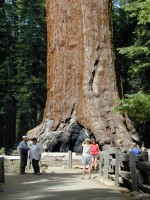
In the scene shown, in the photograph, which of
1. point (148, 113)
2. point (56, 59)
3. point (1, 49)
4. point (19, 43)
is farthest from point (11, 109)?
point (148, 113)

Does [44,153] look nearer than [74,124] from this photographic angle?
Yes

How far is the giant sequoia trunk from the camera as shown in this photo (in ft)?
78.4

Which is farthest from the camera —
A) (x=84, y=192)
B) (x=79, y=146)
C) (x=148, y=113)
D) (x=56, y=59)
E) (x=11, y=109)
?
(x=11, y=109)

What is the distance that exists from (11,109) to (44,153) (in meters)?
19.4

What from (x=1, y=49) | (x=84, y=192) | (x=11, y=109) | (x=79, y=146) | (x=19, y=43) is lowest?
(x=84, y=192)

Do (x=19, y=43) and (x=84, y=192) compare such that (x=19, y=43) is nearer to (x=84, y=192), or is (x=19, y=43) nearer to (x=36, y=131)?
(x=36, y=131)

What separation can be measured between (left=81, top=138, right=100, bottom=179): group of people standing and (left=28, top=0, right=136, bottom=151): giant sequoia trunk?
15.7ft

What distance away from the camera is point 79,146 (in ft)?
80.4

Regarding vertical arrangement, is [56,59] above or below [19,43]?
below

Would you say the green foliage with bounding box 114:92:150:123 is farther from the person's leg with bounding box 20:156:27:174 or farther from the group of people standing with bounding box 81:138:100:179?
the person's leg with bounding box 20:156:27:174

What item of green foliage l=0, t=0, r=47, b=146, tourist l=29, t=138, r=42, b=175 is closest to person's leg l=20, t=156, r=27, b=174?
tourist l=29, t=138, r=42, b=175

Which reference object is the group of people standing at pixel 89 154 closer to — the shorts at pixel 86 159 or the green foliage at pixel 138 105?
the shorts at pixel 86 159

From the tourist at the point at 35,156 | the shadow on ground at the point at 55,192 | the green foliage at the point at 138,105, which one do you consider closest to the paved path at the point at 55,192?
the shadow on ground at the point at 55,192

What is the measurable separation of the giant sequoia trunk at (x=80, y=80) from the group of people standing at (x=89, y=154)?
4.77m
